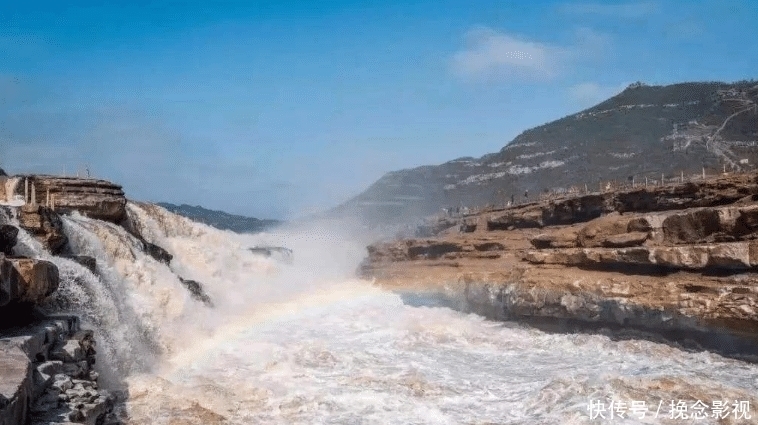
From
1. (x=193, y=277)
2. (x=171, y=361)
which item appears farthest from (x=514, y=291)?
(x=193, y=277)

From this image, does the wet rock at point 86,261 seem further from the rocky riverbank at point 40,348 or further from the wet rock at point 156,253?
the wet rock at point 156,253

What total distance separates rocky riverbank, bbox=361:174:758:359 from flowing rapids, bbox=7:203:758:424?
0.62 metres

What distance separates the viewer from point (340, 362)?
1402 centimetres

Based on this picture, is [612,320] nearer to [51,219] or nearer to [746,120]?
[51,219]

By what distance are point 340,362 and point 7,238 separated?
7.55 metres

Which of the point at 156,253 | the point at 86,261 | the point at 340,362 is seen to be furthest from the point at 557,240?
the point at 86,261

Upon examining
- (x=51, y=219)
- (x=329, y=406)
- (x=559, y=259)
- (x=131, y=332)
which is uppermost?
(x=51, y=219)

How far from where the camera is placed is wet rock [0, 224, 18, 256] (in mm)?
10633

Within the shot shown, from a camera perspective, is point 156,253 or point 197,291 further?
point 197,291

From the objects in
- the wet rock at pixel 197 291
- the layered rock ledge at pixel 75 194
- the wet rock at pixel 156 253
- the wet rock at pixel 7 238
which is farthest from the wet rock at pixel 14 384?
the layered rock ledge at pixel 75 194

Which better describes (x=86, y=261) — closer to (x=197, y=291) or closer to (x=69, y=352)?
(x=69, y=352)

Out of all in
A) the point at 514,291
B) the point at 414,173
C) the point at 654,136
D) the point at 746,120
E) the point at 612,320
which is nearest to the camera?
the point at 612,320

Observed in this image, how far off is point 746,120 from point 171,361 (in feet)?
191

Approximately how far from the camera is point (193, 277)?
22578 mm
